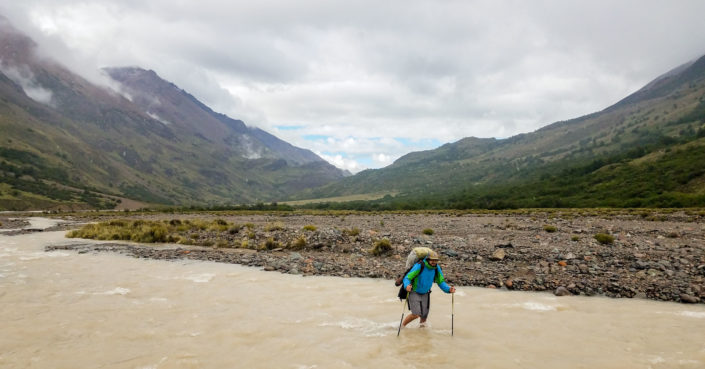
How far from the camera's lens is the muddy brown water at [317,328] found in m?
7.70

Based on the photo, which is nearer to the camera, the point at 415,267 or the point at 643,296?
the point at 415,267

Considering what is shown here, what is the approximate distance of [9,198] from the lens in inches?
6353

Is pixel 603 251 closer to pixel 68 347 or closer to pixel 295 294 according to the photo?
pixel 295 294

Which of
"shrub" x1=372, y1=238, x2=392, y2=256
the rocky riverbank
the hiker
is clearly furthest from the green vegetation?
the hiker

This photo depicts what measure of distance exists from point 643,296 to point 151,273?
19.7 metres

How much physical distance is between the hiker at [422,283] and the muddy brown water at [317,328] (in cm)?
55

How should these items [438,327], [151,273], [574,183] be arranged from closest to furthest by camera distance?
[438,327], [151,273], [574,183]

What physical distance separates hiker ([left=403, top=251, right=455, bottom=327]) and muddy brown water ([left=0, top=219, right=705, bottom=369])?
1.80 ft

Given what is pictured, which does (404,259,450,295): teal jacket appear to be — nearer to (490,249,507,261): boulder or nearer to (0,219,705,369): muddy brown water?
(0,219,705,369): muddy brown water

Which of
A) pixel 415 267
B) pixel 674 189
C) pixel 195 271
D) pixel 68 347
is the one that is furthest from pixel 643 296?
pixel 674 189

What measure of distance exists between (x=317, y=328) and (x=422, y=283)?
306cm

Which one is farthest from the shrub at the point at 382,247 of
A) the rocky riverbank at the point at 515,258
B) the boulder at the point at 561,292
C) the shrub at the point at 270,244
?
the boulder at the point at 561,292

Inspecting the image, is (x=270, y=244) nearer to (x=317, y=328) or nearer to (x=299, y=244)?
(x=299, y=244)

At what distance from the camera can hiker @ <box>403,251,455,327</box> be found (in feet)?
30.5
